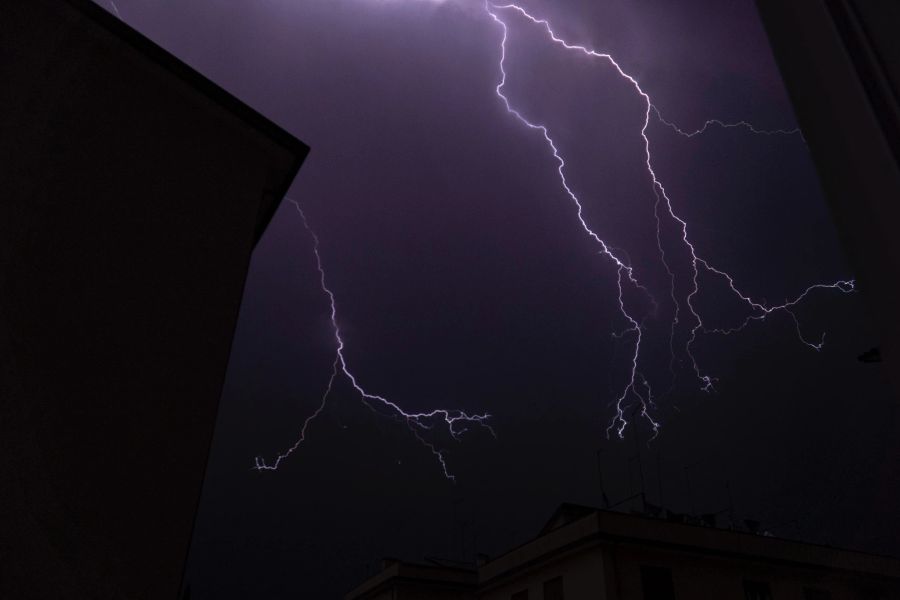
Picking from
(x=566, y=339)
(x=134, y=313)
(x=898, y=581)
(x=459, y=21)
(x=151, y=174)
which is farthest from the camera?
(x=566, y=339)

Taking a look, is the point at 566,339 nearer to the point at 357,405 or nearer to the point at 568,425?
the point at 568,425

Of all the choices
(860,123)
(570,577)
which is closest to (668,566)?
(570,577)

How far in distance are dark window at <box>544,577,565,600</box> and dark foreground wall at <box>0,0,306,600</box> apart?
488 inches

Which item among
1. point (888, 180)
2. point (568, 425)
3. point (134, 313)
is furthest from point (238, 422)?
point (888, 180)

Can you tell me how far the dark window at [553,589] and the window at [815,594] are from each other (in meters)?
6.64

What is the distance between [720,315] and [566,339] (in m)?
36.0

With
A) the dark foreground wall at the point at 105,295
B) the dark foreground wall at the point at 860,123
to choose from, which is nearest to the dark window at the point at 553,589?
the dark foreground wall at the point at 105,295

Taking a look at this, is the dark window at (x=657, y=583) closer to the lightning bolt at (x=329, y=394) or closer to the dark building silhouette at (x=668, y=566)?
the dark building silhouette at (x=668, y=566)

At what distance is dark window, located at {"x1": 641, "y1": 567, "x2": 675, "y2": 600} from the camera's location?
13302 millimetres

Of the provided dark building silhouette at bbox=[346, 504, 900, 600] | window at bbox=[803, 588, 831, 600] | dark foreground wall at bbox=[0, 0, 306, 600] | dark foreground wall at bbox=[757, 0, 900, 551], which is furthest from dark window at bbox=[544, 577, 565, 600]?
dark foreground wall at bbox=[757, 0, 900, 551]

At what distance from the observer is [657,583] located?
13516mm

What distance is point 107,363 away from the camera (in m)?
4.57

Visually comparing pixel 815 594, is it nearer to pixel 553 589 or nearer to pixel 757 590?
pixel 757 590

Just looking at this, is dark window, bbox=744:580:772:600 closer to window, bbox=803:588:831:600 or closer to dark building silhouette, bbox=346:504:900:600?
dark building silhouette, bbox=346:504:900:600
